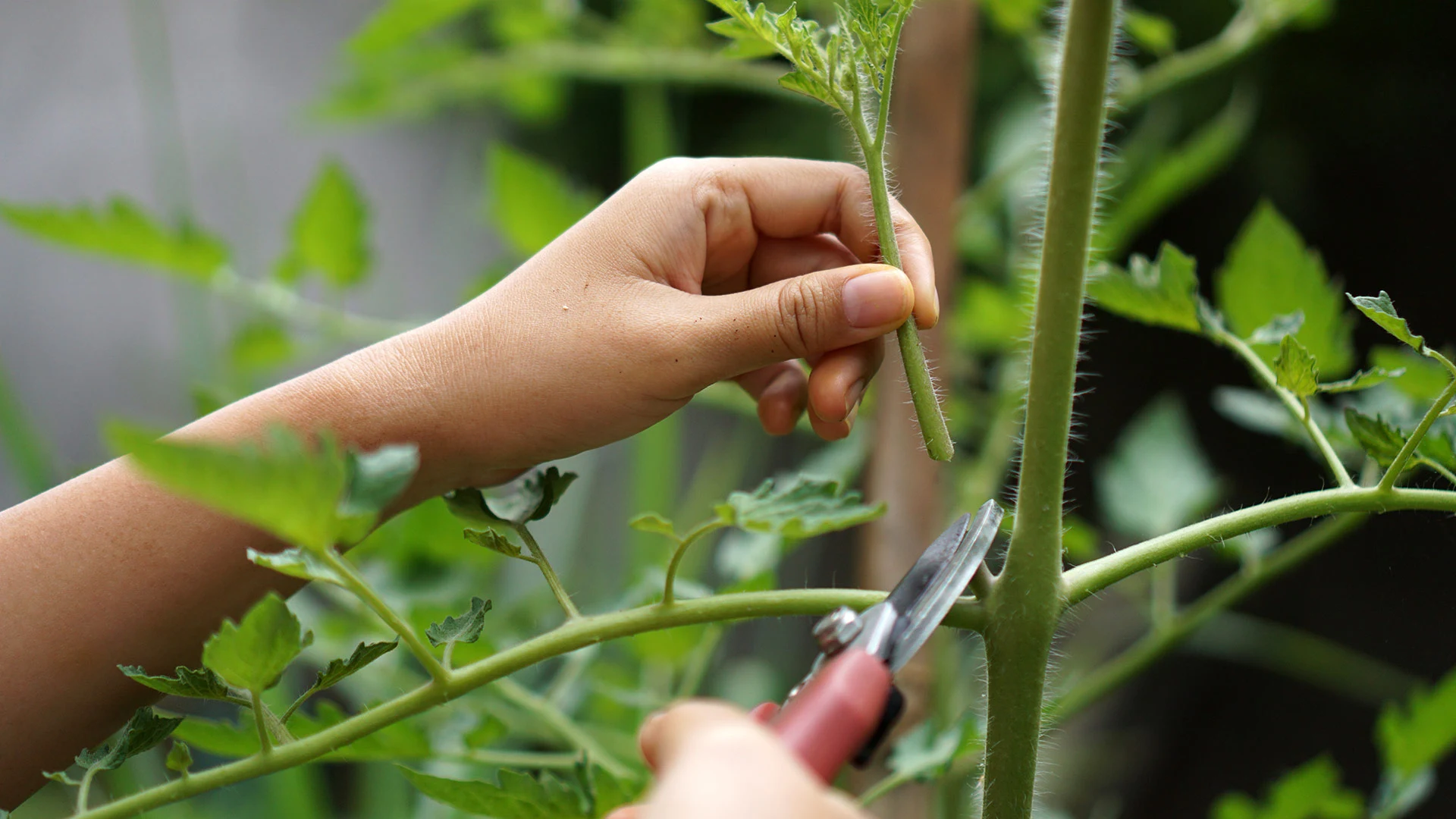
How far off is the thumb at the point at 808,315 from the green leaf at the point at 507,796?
0.13 m

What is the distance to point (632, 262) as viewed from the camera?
340 millimetres

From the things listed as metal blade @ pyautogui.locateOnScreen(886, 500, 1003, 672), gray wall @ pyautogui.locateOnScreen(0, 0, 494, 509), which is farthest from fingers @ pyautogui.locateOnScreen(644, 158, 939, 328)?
gray wall @ pyautogui.locateOnScreen(0, 0, 494, 509)

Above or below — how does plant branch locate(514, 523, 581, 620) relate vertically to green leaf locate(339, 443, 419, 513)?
below

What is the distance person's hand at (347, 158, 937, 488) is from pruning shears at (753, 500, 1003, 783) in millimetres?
Result: 65

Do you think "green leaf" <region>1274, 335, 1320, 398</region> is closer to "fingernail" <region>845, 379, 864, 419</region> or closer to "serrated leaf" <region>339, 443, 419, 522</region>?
"fingernail" <region>845, 379, 864, 419</region>

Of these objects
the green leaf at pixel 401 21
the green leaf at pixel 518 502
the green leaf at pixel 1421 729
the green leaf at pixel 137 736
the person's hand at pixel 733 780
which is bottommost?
the green leaf at pixel 1421 729

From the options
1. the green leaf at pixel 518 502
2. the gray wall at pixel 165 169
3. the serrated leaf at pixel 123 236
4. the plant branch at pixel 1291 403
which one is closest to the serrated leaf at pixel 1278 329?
the plant branch at pixel 1291 403

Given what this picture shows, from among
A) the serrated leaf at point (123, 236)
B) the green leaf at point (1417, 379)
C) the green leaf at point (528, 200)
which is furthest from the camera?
the green leaf at point (528, 200)

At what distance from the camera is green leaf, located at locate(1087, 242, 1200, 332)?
345 mm

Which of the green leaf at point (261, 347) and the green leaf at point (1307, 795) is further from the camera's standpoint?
the green leaf at point (261, 347)

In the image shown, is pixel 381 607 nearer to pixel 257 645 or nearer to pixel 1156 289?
pixel 257 645

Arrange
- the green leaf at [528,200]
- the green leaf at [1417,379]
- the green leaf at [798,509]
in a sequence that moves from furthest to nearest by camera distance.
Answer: the green leaf at [528,200] → the green leaf at [1417,379] → the green leaf at [798,509]

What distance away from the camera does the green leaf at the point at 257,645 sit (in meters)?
0.23

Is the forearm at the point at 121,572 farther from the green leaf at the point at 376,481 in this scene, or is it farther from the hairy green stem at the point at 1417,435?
the hairy green stem at the point at 1417,435
